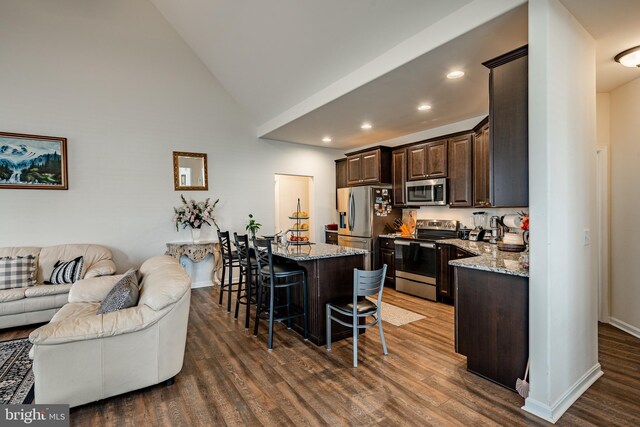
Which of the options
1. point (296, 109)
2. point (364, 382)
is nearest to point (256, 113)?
point (296, 109)

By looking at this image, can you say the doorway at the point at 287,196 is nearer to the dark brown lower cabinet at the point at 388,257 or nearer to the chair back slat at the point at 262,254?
the dark brown lower cabinet at the point at 388,257

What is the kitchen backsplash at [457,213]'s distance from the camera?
4.61 meters

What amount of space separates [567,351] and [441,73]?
270 cm

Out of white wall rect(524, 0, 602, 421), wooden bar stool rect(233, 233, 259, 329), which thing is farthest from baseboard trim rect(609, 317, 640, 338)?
wooden bar stool rect(233, 233, 259, 329)

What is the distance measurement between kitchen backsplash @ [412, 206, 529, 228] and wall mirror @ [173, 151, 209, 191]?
3.98 m

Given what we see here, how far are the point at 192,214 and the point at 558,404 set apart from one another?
5.13m

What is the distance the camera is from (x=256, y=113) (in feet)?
19.2

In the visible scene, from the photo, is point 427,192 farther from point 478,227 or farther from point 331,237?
point 331,237

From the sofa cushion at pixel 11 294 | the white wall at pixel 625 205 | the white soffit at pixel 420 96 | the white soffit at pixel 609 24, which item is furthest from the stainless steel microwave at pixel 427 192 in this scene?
the sofa cushion at pixel 11 294

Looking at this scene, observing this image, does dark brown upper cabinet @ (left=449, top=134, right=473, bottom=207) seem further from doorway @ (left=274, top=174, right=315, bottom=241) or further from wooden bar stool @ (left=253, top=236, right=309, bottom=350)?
doorway @ (left=274, top=174, right=315, bottom=241)

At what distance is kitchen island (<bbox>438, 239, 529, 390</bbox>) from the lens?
2256 mm

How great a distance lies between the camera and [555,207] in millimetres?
2084

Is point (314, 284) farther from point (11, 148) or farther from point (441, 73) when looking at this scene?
point (11, 148)

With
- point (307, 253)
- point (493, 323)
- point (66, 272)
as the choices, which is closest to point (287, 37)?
point (307, 253)
